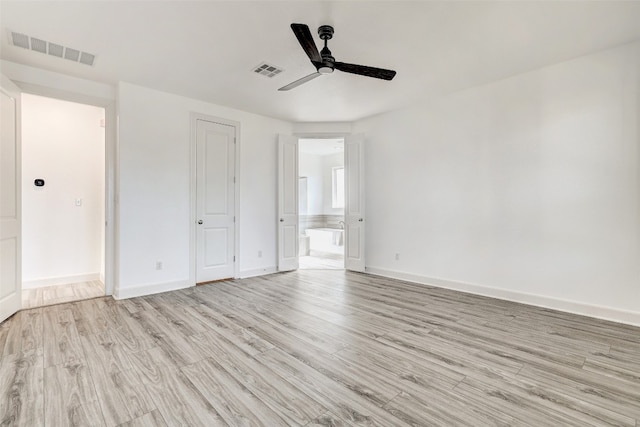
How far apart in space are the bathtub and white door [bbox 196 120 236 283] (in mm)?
3458

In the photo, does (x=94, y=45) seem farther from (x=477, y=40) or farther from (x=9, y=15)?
(x=477, y=40)

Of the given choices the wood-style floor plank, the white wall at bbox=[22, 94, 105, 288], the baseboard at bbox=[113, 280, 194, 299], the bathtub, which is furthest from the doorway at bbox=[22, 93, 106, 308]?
the bathtub

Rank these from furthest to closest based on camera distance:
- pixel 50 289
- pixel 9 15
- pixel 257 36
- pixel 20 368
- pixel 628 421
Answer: pixel 50 289 → pixel 257 36 → pixel 9 15 → pixel 20 368 → pixel 628 421

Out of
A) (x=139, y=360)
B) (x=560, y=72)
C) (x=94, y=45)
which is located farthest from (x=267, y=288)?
(x=560, y=72)

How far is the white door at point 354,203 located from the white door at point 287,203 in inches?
37.9

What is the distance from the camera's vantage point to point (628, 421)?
1643 mm

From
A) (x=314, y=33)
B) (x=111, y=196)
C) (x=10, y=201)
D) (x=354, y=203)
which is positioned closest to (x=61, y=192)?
(x=111, y=196)

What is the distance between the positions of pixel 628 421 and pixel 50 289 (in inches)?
240

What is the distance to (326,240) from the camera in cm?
822

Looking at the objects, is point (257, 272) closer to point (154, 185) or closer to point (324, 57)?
point (154, 185)

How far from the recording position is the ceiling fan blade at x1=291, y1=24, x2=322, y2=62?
2.17 metres

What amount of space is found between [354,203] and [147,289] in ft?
11.6

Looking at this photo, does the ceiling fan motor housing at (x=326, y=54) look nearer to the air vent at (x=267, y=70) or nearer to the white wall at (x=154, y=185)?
the air vent at (x=267, y=70)

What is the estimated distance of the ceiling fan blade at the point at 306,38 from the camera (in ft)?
7.12
